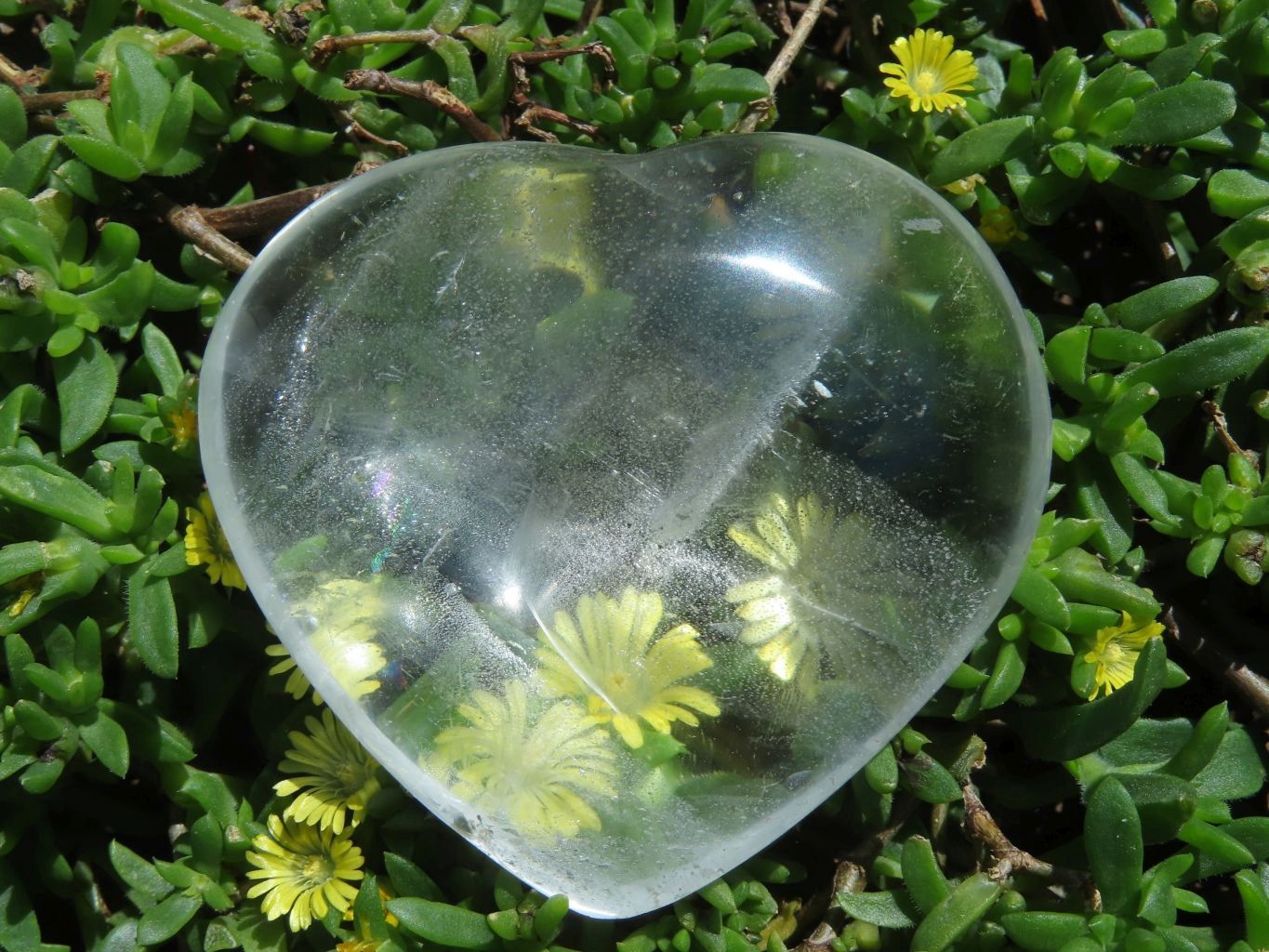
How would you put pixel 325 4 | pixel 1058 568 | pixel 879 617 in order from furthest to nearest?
pixel 325 4, pixel 1058 568, pixel 879 617

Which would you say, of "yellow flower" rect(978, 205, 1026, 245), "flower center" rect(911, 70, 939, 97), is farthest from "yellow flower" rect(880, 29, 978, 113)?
"yellow flower" rect(978, 205, 1026, 245)

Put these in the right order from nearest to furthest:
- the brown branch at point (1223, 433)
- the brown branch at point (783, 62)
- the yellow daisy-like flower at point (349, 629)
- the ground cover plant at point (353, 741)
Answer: the yellow daisy-like flower at point (349, 629) → the ground cover plant at point (353, 741) → the brown branch at point (1223, 433) → the brown branch at point (783, 62)

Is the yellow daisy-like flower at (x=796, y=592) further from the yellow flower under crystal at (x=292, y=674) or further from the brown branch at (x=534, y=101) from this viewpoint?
the brown branch at (x=534, y=101)

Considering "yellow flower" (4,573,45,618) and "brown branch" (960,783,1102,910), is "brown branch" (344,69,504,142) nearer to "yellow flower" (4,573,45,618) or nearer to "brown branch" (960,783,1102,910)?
"yellow flower" (4,573,45,618)

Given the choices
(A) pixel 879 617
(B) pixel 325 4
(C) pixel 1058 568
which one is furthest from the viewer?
(B) pixel 325 4

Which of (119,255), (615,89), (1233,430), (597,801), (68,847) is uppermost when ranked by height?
(615,89)

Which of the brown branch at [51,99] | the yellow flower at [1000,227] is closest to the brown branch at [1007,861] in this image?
the yellow flower at [1000,227]

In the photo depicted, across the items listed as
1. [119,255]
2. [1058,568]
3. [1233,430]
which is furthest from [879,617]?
[119,255]

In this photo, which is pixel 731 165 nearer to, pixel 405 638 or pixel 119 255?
pixel 405 638
